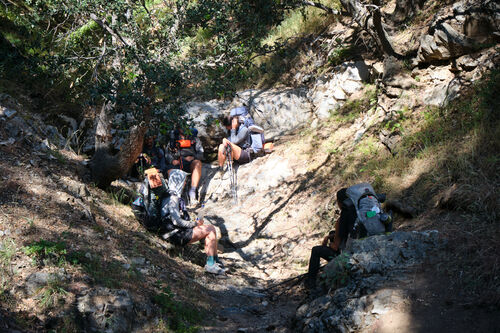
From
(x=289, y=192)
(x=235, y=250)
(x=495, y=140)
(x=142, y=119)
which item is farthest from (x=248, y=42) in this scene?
(x=495, y=140)

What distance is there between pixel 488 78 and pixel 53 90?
350 inches

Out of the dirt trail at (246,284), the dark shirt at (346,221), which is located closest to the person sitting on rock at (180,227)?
the dirt trail at (246,284)

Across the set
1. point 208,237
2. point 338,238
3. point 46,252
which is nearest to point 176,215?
point 208,237

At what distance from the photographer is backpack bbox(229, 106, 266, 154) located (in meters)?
9.58

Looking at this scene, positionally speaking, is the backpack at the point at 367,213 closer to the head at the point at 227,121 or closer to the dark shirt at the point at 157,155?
the dark shirt at the point at 157,155

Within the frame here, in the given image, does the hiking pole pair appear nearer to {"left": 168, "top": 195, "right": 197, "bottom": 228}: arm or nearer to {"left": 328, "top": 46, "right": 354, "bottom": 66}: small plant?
{"left": 168, "top": 195, "right": 197, "bottom": 228}: arm

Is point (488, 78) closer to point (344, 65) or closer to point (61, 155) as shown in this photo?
point (344, 65)

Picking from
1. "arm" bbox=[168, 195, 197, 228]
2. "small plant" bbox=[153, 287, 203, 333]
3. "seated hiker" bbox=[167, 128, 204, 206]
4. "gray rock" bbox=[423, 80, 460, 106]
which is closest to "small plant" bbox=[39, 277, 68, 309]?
"small plant" bbox=[153, 287, 203, 333]

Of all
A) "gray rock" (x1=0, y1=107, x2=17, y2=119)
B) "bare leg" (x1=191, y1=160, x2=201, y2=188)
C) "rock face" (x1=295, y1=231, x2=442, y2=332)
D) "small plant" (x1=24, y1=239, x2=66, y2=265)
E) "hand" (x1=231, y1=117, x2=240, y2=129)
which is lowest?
"rock face" (x1=295, y1=231, x2=442, y2=332)

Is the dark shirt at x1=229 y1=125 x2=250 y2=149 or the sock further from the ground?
the dark shirt at x1=229 y1=125 x2=250 y2=149

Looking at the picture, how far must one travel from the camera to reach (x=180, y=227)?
6371 millimetres

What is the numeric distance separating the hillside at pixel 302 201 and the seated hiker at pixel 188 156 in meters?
0.53

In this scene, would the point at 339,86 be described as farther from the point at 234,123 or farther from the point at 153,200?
the point at 153,200

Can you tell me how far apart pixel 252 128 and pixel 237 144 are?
0.55 metres
